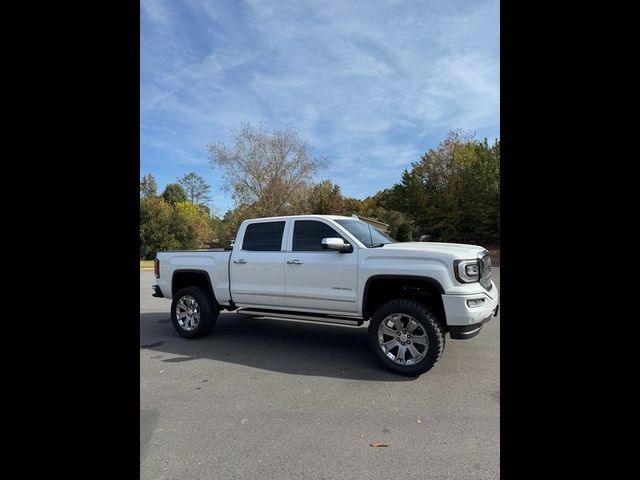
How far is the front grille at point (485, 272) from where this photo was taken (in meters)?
4.48

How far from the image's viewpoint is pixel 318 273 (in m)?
5.06

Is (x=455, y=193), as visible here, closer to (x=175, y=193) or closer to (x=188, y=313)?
(x=188, y=313)

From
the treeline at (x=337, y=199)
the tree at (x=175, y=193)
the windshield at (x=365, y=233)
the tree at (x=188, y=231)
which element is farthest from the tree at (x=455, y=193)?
the tree at (x=175, y=193)

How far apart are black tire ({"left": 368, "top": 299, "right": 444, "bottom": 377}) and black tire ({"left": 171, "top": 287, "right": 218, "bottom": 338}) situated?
2.88 m

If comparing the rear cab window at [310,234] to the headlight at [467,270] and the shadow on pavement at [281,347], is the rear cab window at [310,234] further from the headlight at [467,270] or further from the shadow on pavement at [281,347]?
the headlight at [467,270]

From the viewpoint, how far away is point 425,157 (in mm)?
32562

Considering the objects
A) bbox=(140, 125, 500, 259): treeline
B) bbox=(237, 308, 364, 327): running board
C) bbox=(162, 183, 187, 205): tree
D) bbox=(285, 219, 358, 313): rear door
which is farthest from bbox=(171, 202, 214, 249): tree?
bbox=(285, 219, 358, 313): rear door

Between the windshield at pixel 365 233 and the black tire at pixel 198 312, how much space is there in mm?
2604

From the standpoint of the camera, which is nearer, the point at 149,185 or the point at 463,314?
the point at 463,314

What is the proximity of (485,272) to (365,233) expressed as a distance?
1717 mm

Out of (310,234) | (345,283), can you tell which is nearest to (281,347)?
(345,283)
